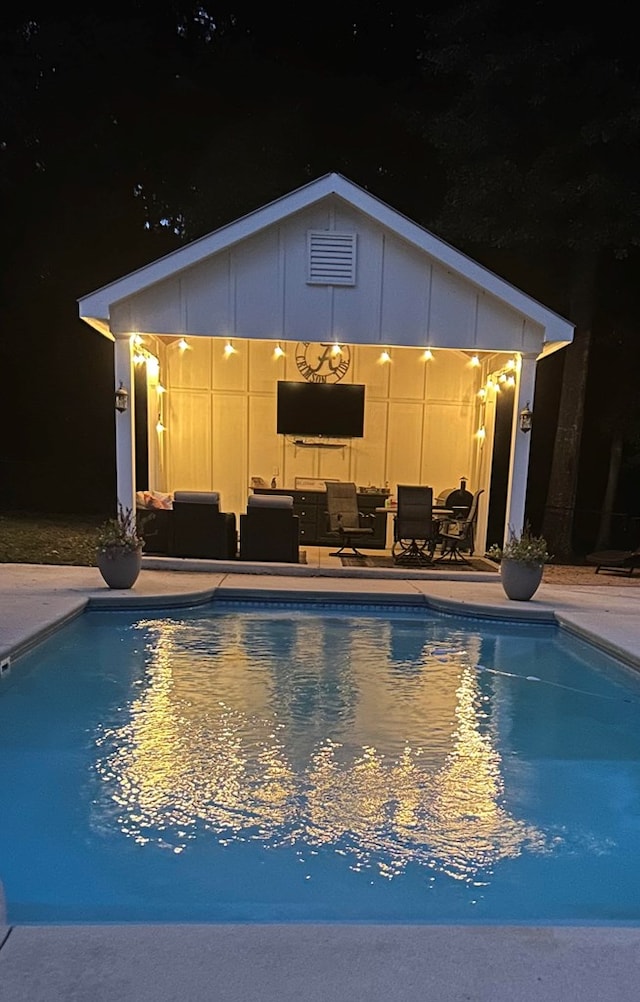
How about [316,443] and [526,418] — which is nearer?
[526,418]

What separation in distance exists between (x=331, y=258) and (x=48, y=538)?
21.3 ft

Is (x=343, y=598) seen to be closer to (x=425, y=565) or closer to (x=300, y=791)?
(x=425, y=565)

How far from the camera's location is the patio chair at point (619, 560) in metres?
9.38

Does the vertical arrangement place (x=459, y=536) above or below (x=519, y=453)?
below

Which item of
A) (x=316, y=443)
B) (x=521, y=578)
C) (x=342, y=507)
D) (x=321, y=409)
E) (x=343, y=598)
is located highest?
(x=321, y=409)

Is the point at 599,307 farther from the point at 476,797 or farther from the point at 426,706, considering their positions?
the point at 476,797

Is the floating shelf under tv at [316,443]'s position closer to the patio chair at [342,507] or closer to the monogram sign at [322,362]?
the monogram sign at [322,362]

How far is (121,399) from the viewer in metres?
7.91

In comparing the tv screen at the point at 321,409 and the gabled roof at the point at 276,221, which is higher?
the gabled roof at the point at 276,221

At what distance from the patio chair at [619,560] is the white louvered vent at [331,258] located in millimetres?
5243

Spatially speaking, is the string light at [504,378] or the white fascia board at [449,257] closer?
the white fascia board at [449,257]

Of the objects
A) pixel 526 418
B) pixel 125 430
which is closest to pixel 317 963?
pixel 125 430

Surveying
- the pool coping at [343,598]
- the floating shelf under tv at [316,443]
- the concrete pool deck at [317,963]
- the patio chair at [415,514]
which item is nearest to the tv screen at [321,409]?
the floating shelf under tv at [316,443]

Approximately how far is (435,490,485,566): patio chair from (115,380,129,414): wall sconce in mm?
4504
